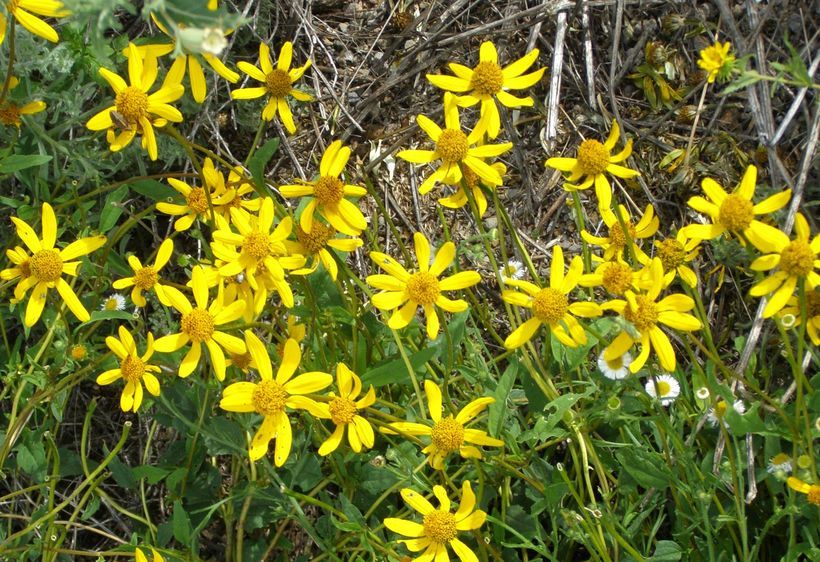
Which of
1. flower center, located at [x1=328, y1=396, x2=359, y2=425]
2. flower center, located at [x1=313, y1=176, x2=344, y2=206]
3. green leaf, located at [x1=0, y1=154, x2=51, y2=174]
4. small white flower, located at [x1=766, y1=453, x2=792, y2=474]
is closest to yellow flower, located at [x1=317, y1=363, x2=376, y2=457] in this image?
flower center, located at [x1=328, y1=396, x2=359, y2=425]

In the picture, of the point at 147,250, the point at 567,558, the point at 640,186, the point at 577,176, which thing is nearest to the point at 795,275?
the point at 577,176

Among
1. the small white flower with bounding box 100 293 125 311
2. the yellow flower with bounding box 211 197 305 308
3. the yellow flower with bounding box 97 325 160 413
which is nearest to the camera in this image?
the yellow flower with bounding box 211 197 305 308

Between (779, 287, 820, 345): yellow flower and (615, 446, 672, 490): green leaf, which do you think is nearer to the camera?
(779, 287, 820, 345): yellow flower

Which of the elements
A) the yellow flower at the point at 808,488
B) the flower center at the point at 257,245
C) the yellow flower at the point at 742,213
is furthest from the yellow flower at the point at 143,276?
the yellow flower at the point at 808,488

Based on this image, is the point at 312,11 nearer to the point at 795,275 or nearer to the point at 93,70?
the point at 93,70

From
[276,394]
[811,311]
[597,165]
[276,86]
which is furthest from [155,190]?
[811,311]

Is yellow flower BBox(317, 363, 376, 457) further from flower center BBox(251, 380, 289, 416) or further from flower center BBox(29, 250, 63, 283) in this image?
flower center BBox(29, 250, 63, 283)
